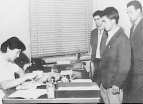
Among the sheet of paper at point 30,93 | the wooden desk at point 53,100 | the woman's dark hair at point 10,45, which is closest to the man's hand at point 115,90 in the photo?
the wooden desk at point 53,100

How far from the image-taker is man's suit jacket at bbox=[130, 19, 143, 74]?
1.75 meters

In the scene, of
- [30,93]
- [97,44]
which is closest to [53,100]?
[30,93]

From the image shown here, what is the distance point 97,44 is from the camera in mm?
2520

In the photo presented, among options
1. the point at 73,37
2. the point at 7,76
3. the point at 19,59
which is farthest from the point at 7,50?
the point at 73,37

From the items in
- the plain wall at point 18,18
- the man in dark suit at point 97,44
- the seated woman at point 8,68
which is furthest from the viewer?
the man in dark suit at point 97,44

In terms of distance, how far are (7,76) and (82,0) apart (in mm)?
1721

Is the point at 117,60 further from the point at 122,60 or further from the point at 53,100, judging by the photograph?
the point at 53,100

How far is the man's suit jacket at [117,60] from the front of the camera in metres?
1.57

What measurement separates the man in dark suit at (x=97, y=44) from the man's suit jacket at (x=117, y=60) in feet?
1.78

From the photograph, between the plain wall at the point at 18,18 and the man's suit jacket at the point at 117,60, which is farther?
the plain wall at the point at 18,18

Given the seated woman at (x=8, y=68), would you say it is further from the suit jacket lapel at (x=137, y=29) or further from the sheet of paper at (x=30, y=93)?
the suit jacket lapel at (x=137, y=29)

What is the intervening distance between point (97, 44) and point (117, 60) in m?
0.92

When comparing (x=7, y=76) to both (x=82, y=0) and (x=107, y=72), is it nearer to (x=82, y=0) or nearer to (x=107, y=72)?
(x=107, y=72)

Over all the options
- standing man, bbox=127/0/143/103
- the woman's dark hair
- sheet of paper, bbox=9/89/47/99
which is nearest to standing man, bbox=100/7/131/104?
standing man, bbox=127/0/143/103
